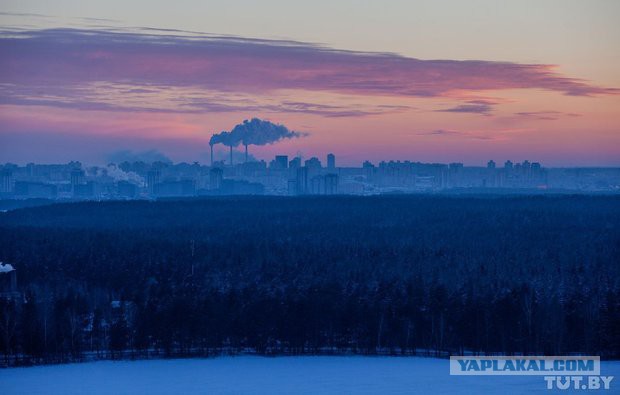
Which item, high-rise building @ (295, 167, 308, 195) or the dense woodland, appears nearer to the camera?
the dense woodland

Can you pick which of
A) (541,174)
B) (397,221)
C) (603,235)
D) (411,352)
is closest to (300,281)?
(411,352)

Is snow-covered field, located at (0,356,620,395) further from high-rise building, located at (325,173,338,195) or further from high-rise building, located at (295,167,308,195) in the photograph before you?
high-rise building, located at (295,167,308,195)

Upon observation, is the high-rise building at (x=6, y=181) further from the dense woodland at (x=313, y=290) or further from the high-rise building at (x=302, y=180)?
the dense woodland at (x=313, y=290)

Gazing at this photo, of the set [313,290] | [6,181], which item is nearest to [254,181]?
[6,181]

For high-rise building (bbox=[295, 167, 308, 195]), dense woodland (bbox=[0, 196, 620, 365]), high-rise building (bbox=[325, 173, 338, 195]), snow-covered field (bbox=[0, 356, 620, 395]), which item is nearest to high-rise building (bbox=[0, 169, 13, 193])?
high-rise building (bbox=[295, 167, 308, 195])

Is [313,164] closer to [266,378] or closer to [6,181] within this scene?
[6,181]

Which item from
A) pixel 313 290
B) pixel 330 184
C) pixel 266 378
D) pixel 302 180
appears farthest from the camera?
pixel 302 180
